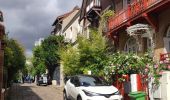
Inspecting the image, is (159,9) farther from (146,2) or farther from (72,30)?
(72,30)

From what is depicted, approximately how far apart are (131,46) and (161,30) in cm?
528

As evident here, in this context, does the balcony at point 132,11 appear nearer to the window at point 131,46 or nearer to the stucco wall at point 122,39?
the stucco wall at point 122,39

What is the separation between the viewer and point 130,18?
24.1 metres

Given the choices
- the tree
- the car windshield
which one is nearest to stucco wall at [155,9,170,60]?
the car windshield

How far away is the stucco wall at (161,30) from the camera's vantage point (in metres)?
21.5

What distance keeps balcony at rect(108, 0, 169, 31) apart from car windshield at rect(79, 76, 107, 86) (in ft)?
16.2

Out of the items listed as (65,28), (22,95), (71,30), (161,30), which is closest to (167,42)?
(161,30)

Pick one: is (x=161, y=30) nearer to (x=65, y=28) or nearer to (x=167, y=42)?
(x=167, y=42)

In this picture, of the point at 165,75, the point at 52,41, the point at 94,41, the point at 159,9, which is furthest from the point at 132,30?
the point at 52,41

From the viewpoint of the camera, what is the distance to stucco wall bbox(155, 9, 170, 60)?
21516 mm

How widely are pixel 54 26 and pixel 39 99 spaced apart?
4329 cm

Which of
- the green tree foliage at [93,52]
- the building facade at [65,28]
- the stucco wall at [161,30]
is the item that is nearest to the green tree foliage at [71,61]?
the green tree foliage at [93,52]

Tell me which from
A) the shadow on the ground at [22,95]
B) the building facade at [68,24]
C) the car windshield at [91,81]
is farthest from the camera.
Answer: the building facade at [68,24]

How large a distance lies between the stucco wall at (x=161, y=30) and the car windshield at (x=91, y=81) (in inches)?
172
